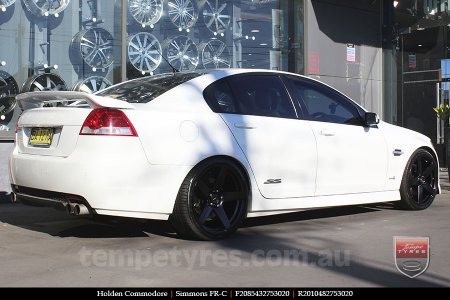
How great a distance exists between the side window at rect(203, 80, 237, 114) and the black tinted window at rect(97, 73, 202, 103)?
24cm

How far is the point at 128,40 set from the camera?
32.6 ft

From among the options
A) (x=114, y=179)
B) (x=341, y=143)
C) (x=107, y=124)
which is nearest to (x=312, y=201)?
(x=341, y=143)

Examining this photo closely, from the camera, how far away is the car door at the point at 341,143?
588 cm

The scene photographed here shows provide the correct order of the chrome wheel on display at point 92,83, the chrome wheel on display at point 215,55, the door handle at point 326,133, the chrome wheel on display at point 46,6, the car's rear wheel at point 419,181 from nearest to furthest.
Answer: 1. the door handle at point 326,133
2. the car's rear wheel at point 419,181
3. the chrome wheel on display at point 46,6
4. the chrome wheel on display at point 92,83
5. the chrome wheel on display at point 215,55

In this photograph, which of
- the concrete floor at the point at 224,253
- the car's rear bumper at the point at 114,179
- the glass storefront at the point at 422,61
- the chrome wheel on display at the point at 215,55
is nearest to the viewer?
the concrete floor at the point at 224,253

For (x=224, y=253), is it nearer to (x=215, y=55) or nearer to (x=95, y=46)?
(x=95, y=46)

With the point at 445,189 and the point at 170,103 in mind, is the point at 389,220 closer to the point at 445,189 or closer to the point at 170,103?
the point at 170,103

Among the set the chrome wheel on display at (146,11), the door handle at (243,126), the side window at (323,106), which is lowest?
the door handle at (243,126)

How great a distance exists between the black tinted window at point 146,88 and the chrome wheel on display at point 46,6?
4064mm

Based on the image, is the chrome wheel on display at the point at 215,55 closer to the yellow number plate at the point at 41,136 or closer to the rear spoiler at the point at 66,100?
the rear spoiler at the point at 66,100

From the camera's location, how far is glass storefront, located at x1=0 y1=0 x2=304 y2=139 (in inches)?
351

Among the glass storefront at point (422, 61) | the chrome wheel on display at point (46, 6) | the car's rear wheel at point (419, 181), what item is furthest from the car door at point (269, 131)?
the glass storefront at point (422, 61)
